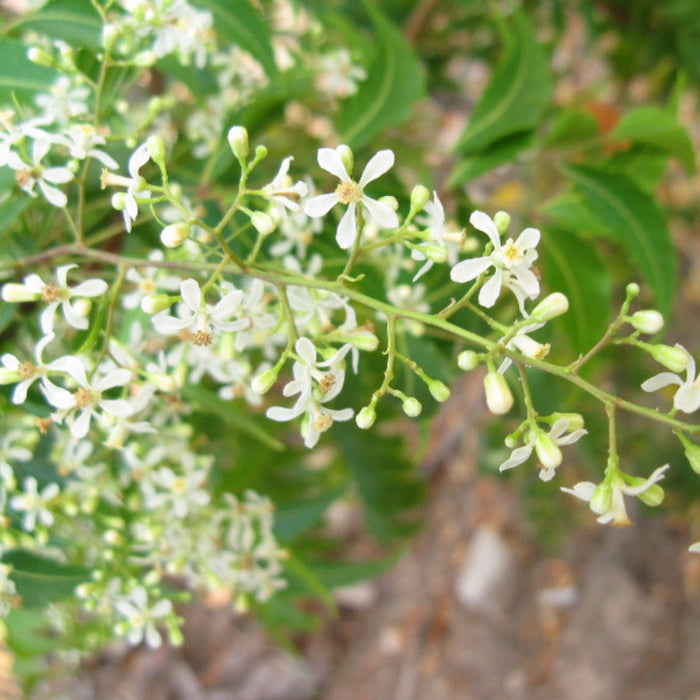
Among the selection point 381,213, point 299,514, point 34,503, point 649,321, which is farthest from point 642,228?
point 34,503

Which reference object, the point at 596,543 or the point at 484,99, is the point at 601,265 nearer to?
the point at 484,99

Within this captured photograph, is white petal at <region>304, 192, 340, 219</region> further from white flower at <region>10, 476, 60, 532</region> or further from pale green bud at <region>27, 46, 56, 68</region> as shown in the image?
white flower at <region>10, 476, 60, 532</region>

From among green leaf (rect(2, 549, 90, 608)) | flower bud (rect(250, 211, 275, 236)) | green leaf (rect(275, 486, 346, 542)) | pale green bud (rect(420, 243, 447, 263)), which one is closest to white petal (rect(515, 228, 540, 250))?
pale green bud (rect(420, 243, 447, 263))

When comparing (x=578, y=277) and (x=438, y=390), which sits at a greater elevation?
(x=438, y=390)

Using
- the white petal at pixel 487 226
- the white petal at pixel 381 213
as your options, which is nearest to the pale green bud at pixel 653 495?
the white petal at pixel 487 226

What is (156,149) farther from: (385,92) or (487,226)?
(385,92)

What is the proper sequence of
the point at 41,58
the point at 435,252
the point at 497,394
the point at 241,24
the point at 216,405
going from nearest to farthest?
the point at 497,394, the point at 435,252, the point at 41,58, the point at 216,405, the point at 241,24
